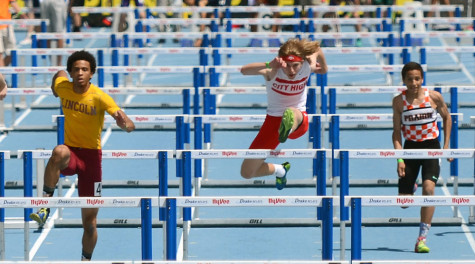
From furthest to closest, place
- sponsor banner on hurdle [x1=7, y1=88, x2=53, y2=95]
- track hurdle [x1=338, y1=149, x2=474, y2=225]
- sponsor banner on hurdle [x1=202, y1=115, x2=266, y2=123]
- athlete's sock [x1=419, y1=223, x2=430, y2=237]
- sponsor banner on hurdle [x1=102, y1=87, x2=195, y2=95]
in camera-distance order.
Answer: sponsor banner on hurdle [x1=7, y1=88, x2=53, y2=95] < sponsor banner on hurdle [x1=102, y1=87, x2=195, y2=95] < sponsor banner on hurdle [x1=202, y1=115, x2=266, y2=123] < athlete's sock [x1=419, y1=223, x2=430, y2=237] < track hurdle [x1=338, y1=149, x2=474, y2=225]

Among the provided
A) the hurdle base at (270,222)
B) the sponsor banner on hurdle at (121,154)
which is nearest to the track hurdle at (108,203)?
the sponsor banner on hurdle at (121,154)

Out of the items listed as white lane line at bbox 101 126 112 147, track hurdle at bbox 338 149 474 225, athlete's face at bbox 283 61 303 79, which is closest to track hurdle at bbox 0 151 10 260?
athlete's face at bbox 283 61 303 79

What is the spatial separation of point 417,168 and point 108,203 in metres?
4.03

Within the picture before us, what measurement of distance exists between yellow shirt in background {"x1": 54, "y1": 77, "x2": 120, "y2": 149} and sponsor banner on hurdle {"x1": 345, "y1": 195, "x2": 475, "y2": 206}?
8.62ft

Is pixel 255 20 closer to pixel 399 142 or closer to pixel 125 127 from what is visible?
pixel 399 142

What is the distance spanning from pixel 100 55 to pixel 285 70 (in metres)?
6.95

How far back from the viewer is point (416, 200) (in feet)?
31.1

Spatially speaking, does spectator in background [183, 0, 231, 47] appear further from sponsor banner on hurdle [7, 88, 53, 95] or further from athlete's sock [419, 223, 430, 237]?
athlete's sock [419, 223, 430, 237]

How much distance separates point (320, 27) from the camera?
81.4ft

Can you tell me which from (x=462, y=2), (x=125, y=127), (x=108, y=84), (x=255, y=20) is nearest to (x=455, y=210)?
(x=125, y=127)

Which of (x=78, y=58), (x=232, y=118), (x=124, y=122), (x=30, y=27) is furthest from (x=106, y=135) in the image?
(x=30, y=27)

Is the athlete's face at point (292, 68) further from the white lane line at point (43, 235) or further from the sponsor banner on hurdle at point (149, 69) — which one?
the sponsor banner on hurdle at point (149, 69)

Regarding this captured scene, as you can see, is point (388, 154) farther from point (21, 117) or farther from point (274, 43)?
point (274, 43)

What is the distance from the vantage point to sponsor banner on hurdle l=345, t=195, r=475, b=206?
9.27m
